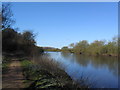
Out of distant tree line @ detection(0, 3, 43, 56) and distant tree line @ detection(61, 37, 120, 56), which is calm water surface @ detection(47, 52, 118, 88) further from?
distant tree line @ detection(61, 37, 120, 56)

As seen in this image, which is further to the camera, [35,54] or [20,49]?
[20,49]

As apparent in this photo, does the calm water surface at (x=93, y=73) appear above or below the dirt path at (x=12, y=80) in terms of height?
below

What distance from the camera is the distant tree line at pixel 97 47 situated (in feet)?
117

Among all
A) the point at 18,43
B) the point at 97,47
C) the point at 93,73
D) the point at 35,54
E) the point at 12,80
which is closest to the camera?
the point at 12,80

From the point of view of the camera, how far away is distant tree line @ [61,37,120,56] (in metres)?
35.6

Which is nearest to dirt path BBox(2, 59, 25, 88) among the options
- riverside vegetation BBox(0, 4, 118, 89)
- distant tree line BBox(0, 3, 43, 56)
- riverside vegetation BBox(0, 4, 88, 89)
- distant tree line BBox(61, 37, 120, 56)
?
riverside vegetation BBox(0, 4, 118, 89)

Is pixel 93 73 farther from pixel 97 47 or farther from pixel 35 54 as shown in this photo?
pixel 97 47

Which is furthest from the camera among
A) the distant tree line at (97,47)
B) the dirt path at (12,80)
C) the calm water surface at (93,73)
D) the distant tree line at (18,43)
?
the distant tree line at (97,47)

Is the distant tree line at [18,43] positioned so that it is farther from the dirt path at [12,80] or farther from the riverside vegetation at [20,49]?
the dirt path at [12,80]

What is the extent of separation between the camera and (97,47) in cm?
4181

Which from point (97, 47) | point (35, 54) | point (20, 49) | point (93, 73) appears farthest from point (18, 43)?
point (97, 47)

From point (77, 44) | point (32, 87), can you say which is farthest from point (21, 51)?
point (77, 44)

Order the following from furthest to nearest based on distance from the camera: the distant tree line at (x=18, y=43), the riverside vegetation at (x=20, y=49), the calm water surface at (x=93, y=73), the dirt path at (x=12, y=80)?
the distant tree line at (x=18, y=43)
the riverside vegetation at (x=20, y=49)
the calm water surface at (x=93, y=73)
the dirt path at (x=12, y=80)

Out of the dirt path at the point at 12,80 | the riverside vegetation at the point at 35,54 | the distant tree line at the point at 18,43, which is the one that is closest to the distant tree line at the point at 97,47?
the riverside vegetation at the point at 35,54
